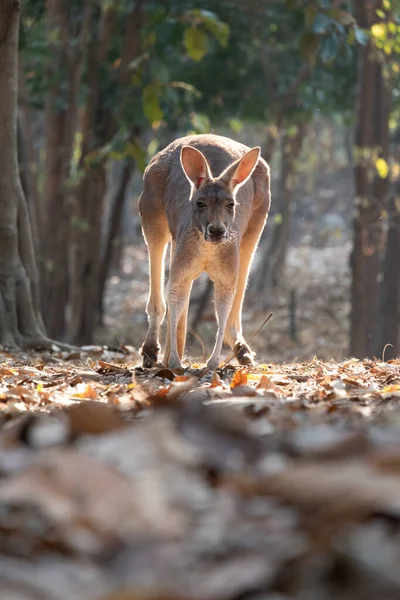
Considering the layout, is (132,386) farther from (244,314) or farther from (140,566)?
(244,314)

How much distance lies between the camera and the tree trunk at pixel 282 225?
26141 mm

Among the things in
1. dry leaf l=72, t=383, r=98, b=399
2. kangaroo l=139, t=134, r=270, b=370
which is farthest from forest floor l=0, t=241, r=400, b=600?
kangaroo l=139, t=134, r=270, b=370

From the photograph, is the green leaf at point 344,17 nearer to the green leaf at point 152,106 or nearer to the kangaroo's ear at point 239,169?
the green leaf at point 152,106

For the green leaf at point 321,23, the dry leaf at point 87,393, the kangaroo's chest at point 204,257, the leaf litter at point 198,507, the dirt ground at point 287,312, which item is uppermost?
the green leaf at point 321,23

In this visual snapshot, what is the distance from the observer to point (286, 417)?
428 centimetres

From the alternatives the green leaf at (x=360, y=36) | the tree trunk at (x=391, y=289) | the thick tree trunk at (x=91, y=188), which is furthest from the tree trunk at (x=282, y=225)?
the green leaf at (x=360, y=36)

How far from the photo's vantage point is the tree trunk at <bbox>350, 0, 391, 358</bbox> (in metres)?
16.8

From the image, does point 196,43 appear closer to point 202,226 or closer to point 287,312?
point 202,226

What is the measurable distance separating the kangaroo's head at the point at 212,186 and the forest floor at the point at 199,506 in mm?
3109

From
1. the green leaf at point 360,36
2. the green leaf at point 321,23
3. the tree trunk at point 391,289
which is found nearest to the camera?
the green leaf at point 360,36

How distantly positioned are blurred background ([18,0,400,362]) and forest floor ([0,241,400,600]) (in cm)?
802

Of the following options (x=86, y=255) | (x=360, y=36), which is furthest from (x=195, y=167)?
Answer: (x=86, y=255)

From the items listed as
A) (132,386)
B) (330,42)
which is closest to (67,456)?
(132,386)

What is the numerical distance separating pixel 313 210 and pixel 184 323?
39263 mm
